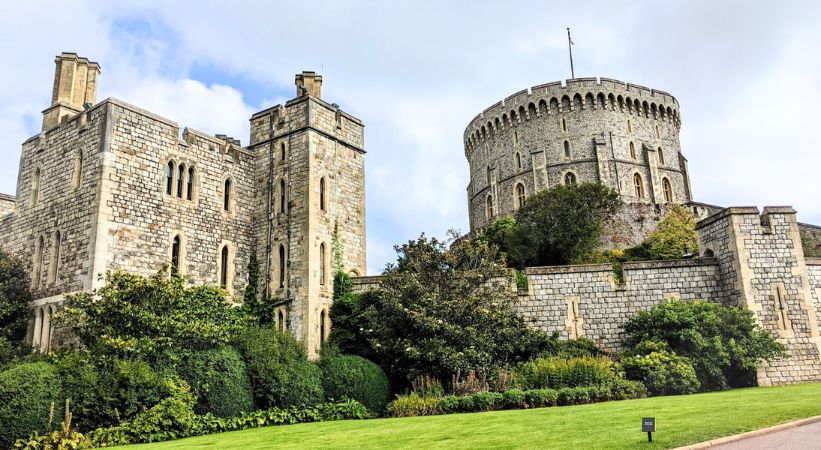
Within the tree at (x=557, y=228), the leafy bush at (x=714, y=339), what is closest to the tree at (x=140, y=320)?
the leafy bush at (x=714, y=339)

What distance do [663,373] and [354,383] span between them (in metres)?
9.47

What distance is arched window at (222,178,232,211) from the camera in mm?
25877

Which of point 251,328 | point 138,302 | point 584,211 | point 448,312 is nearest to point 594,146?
point 584,211

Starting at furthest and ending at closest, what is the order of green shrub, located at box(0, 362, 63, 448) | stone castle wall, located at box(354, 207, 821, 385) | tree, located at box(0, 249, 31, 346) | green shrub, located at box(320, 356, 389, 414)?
stone castle wall, located at box(354, 207, 821, 385) → tree, located at box(0, 249, 31, 346) → green shrub, located at box(320, 356, 389, 414) → green shrub, located at box(0, 362, 63, 448)

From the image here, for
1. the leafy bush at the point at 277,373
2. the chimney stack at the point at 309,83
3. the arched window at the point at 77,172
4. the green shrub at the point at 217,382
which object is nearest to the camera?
the green shrub at the point at 217,382

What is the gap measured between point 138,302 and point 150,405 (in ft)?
10.5

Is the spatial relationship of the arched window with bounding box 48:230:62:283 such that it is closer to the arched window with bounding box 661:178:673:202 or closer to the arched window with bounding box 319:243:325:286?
the arched window with bounding box 319:243:325:286

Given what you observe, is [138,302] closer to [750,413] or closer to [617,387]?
[617,387]

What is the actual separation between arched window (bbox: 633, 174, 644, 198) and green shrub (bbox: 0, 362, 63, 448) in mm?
42281

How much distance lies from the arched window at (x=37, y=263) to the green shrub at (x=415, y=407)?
1406 cm

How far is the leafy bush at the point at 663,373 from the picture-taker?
63.9ft

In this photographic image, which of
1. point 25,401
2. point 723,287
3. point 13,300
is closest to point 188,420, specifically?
point 25,401

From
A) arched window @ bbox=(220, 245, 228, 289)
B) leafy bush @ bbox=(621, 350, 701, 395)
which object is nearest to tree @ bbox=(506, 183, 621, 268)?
A: leafy bush @ bbox=(621, 350, 701, 395)

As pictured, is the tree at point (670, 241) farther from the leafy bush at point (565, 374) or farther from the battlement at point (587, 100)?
the leafy bush at point (565, 374)
